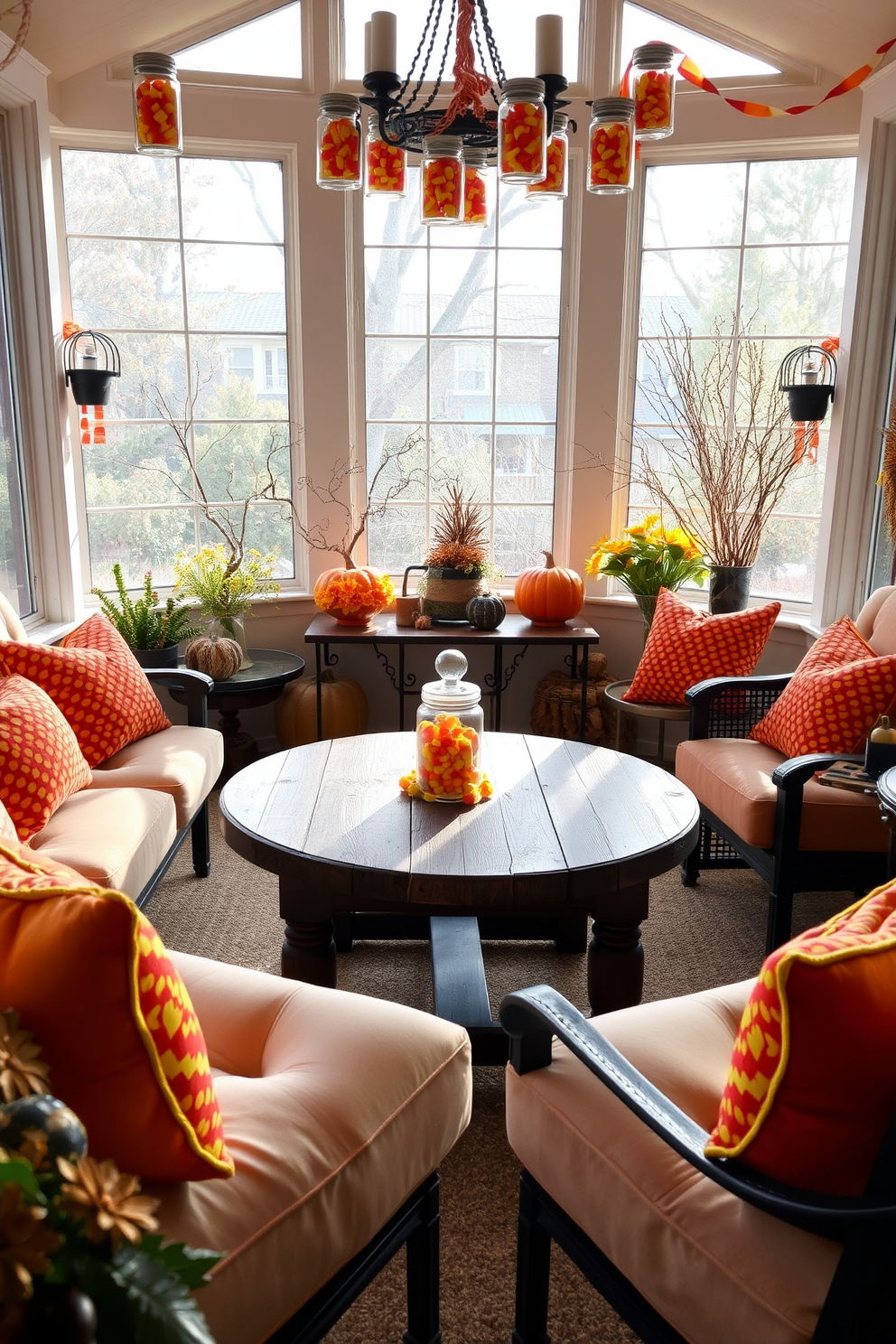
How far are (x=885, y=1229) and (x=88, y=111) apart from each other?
421cm

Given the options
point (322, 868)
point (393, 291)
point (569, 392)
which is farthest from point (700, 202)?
point (322, 868)

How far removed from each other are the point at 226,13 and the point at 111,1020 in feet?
13.3

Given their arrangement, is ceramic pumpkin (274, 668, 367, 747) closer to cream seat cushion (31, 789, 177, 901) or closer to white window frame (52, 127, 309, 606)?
white window frame (52, 127, 309, 606)

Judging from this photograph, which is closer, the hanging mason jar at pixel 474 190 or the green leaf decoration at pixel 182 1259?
the green leaf decoration at pixel 182 1259

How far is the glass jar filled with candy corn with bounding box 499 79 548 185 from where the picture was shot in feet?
6.92

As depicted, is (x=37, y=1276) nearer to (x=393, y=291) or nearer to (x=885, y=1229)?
(x=885, y=1229)

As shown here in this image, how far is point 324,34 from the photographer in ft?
13.0

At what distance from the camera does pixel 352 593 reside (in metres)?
4.04

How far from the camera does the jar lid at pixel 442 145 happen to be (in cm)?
229

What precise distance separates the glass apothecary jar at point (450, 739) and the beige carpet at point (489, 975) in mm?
568

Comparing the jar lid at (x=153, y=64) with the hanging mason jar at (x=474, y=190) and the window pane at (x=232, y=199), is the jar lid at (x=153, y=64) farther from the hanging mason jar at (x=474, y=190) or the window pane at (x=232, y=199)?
the window pane at (x=232, y=199)

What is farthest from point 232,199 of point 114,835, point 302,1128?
point 302,1128

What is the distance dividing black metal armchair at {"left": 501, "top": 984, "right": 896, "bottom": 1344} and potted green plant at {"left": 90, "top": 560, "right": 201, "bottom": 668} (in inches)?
101

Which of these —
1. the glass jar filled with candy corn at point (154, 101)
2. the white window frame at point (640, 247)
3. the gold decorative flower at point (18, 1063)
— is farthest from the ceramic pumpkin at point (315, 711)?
the gold decorative flower at point (18, 1063)
